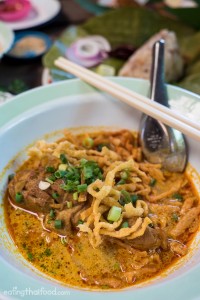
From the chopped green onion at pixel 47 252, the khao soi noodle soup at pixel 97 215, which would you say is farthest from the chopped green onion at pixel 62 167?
the chopped green onion at pixel 47 252

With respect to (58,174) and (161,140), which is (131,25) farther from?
(58,174)

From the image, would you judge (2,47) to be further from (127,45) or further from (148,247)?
(148,247)

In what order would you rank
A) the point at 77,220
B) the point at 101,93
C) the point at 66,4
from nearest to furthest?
1. the point at 77,220
2. the point at 101,93
3. the point at 66,4

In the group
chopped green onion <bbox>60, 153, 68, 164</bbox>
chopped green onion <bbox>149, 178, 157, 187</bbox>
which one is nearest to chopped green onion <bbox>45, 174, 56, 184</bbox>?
chopped green onion <bbox>60, 153, 68, 164</bbox>

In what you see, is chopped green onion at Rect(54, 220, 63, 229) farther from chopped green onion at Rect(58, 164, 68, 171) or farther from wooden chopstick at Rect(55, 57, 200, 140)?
wooden chopstick at Rect(55, 57, 200, 140)

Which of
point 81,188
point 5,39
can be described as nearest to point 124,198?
point 81,188

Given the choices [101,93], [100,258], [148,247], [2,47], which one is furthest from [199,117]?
[2,47]
